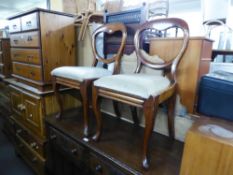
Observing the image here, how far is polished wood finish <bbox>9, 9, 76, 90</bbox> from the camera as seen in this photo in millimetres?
1332

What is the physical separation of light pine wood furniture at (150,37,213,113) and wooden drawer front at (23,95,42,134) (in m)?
1.16

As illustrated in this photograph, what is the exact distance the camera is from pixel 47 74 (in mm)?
1424

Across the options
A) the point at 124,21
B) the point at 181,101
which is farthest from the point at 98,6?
the point at 181,101

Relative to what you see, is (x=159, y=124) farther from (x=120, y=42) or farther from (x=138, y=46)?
(x=120, y=42)

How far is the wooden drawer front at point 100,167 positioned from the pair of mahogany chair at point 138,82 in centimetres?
12

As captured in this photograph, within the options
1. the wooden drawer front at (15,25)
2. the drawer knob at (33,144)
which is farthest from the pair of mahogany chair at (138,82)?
the wooden drawer front at (15,25)

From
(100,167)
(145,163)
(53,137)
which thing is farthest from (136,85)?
(53,137)

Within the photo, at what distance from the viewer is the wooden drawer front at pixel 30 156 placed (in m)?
1.54

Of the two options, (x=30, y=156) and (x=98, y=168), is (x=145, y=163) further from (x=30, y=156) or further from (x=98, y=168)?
(x=30, y=156)

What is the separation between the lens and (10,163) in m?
1.82

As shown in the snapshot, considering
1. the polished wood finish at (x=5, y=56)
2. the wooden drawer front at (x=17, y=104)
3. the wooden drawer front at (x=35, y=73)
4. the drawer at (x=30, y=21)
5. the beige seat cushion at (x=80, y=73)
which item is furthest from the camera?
the polished wood finish at (x=5, y=56)

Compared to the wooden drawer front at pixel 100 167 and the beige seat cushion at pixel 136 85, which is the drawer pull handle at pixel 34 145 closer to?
the wooden drawer front at pixel 100 167

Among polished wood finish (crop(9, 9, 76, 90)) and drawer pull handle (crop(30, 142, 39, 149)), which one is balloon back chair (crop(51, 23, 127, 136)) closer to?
polished wood finish (crop(9, 9, 76, 90))

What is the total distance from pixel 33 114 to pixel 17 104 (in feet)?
1.32
